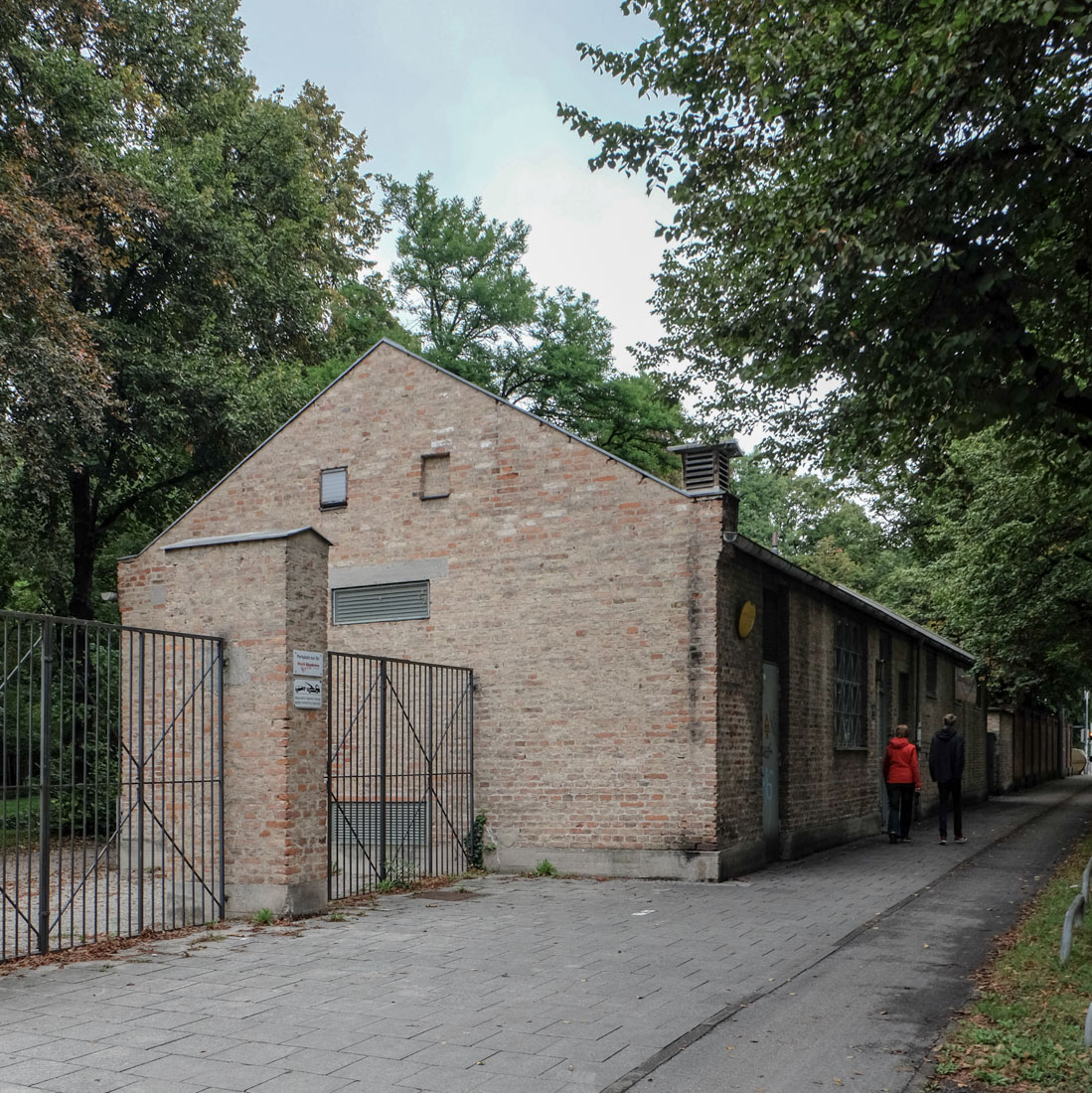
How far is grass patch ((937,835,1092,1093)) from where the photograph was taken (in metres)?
5.53

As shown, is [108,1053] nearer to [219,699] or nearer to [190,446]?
[219,699]

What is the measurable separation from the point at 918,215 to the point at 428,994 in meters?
6.51

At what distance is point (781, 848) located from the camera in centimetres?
1521

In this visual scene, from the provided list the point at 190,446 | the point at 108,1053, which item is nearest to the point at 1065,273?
the point at 108,1053

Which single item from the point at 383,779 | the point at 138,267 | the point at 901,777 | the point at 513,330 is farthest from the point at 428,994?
the point at 513,330

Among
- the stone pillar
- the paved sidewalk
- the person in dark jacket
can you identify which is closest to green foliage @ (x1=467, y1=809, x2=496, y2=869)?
the paved sidewalk

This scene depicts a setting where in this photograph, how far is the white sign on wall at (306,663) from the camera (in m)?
Result: 10.3

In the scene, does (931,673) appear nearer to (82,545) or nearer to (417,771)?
(417,771)

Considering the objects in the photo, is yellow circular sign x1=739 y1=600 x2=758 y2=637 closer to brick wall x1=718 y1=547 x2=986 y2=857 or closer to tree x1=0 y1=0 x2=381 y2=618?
brick wall x1=718 y1=547 x2=986 y2=857

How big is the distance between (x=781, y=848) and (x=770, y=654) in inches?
104

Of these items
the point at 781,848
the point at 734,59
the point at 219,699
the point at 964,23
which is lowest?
the point at 781,848

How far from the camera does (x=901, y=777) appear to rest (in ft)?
58.4

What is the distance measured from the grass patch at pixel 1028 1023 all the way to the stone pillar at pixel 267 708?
5843 mm

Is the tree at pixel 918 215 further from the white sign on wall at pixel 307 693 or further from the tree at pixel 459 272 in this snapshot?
the tree at pixel 459 272
